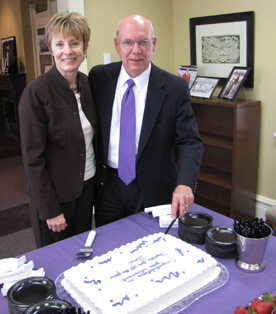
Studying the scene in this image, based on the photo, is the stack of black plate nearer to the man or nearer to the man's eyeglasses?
the man

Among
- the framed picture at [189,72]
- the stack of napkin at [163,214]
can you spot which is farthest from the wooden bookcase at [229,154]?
the stack of napkin at [163,214]

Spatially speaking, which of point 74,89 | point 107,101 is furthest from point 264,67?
point 74,89

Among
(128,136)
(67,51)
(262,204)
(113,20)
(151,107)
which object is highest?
(113,20)

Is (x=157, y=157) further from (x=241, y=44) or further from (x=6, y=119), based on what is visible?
(x=6, y=119)

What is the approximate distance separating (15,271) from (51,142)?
622 mm

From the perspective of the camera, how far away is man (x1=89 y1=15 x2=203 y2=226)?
169 centimetres

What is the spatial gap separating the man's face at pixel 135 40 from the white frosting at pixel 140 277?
84cm

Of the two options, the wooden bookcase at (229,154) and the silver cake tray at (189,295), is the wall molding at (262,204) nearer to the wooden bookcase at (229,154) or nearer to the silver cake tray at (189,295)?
the wooden bookcase at (229,154)

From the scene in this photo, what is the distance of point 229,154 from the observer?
3240mm

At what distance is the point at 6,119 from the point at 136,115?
19.5ft

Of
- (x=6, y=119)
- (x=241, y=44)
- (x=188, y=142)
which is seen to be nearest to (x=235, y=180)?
(x=241, y=44)

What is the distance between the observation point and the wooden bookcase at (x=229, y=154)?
9.72 feet

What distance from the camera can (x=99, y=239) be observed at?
4.84ft

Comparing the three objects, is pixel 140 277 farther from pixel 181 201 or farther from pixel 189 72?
pixel 189 72
